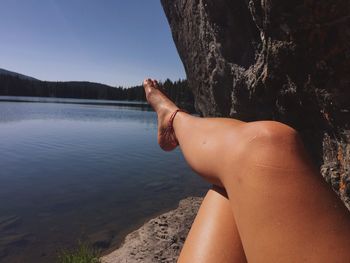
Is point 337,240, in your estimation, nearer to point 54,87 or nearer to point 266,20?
point 266,20

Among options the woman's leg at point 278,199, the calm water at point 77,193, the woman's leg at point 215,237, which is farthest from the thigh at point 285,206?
the calm water at point 77,193

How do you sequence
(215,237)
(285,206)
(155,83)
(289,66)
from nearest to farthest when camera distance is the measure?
(285,206) < (215,237) < (289,66) < (155,83)

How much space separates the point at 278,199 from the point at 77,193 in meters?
8.10

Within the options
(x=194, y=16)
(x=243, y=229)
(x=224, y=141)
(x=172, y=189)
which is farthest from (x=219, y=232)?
(x=172, y=189)

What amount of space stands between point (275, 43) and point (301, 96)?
1.31 ft

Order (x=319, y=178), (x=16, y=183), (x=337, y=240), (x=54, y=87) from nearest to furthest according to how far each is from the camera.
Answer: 1. (x=337, y=240)
2. (x=319, y=178)
3. (x=16, y=183)
4. (x=54, y=87)

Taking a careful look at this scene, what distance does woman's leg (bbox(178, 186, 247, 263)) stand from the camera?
1.06 m

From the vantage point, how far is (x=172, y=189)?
909cm

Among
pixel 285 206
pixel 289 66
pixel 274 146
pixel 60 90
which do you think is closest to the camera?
pixel 285 206

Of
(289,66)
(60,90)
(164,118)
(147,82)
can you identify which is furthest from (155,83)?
(60,90)

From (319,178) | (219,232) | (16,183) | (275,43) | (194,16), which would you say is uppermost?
Result: (194,16)

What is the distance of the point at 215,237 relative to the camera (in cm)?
111

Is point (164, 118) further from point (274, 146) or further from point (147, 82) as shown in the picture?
point (274, 146)

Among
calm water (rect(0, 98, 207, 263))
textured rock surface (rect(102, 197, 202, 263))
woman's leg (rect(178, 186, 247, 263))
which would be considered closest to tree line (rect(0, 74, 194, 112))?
calm water (rect(0, 98, 207, 263))
